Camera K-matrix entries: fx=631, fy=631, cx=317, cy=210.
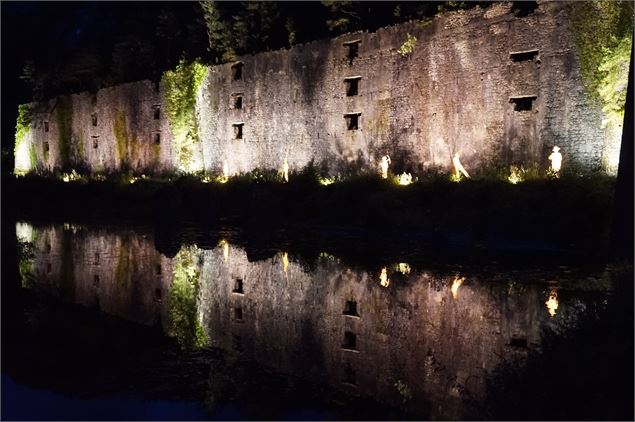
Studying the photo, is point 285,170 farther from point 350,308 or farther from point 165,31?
point 350,308

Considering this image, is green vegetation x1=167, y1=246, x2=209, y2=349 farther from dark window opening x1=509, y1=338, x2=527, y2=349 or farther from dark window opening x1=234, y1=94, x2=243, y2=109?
dark window opening x1=234, y1=94, x2=243, y2=109

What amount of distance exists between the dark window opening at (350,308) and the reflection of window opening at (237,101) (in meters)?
18.5

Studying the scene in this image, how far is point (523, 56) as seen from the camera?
1711 centimetres

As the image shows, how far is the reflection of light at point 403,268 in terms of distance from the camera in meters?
11.1

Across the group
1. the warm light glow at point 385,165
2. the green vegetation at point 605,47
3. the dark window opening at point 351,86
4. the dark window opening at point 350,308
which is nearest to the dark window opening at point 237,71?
the dark window opening at point 351,86

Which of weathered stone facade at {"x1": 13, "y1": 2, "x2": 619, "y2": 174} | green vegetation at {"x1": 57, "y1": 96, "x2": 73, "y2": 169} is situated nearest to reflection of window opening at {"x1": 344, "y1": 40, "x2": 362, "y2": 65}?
weathered stone facade at {"x1": 13, "y1": 2, "x2": 619, "y2": 174}

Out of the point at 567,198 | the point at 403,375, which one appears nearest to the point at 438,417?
the point at 403,375

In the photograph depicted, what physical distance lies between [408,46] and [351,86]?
2.77 metres

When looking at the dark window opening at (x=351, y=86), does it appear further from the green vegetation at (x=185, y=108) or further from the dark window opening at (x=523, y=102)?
the green vegetation at (x=185, y=108)

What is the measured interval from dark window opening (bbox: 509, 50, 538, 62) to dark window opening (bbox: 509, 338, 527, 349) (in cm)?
1195

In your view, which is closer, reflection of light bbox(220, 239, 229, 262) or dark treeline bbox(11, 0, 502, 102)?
reflection of light bbox(220, 239, 229, 262)

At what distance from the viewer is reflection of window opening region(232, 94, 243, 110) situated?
2622cm

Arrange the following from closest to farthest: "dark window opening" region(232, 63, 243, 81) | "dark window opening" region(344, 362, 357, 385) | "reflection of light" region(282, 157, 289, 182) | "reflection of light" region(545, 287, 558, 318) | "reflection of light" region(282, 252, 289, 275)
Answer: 1. "dark window opening" region(344, 362, 357, 385)
2. "reflection of light" region(545, 287, 558, 318)
3. "reflection of light" region(282, 252, 289, 275)
4. "reflection of light" region(282, 157, 289, 182)
5. "dark window opening" region(232, 63, 243, 81)

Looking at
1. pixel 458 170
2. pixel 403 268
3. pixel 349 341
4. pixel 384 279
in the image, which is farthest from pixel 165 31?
pixel 349 341
